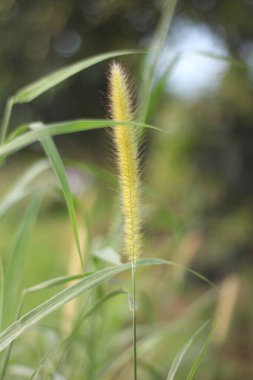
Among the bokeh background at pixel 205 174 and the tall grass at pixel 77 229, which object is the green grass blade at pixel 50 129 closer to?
the tall grass at pixel 77 229

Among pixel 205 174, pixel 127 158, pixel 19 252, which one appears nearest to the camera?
pixel 127 158

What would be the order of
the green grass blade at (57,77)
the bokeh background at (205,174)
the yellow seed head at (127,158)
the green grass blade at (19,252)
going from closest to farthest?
the yellow seed head at (127,158) → the green grass blade at (57,77) → the green grass blade at (19,252) → the bokeh background at (205,174)

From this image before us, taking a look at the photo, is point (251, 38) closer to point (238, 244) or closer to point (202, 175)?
point (202, 175)

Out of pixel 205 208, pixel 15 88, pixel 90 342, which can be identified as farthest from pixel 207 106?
pixel 15 88

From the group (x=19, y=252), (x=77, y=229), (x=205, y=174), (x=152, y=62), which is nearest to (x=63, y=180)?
(x=77, y=229)

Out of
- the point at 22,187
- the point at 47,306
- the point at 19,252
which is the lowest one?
the point at 47,306

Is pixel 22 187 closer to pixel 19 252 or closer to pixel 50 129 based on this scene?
pixel 19 252

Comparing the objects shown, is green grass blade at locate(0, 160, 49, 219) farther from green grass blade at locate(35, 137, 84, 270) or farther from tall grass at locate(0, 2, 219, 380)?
green grass blade at locate(35, 137, 84, 270)

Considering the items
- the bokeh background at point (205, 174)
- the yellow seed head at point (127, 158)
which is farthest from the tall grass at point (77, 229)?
the bokeh background at point (205, 174)
